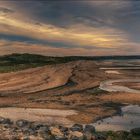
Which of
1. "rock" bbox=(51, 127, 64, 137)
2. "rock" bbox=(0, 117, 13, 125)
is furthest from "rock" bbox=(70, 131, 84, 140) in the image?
"rock" bbox=(0, 117, 13, 125)

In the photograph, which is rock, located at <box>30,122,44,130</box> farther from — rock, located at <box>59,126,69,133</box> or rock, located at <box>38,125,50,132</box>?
rock, located at <box>59,126,69,133</box>

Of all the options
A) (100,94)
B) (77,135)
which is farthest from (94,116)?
(100,94)

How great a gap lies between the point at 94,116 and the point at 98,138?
12.5 meters

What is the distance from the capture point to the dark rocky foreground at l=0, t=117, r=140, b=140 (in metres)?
35.7

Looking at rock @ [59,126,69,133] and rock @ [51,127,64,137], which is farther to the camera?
rock @ [59,126,69,133]

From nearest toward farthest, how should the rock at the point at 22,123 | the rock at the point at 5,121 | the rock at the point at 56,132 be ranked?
the rock at the point at 56,132
the rock at the point at 22,123
the rock at the point at 5,121

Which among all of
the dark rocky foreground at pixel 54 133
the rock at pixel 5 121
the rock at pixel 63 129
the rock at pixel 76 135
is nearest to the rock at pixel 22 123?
the dark rocky foreground at pixel 54 133

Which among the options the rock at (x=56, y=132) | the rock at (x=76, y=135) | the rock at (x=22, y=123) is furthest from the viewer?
the rock at (x=22, y=123)

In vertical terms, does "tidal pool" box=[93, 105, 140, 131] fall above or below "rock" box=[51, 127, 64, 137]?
below

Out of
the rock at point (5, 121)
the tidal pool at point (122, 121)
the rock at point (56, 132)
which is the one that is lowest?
the tidal pool at point (122, 121)

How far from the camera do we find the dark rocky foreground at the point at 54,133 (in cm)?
3569

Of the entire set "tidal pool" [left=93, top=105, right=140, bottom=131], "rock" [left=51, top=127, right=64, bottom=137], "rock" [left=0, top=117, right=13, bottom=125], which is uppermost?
"rock" [left=0, top=117, right=13, bottom=125]

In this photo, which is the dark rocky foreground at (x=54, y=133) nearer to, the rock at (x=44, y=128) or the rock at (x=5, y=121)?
the rock at (x=44, y=128)

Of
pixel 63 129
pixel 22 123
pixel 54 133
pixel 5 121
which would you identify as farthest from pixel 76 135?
pixel 5 121
